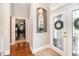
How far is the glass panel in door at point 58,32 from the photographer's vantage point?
1781mm

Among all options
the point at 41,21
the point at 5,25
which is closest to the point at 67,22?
the point at 41,21

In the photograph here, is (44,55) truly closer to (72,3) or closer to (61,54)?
(61,54)

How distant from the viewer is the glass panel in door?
1781 millimetres

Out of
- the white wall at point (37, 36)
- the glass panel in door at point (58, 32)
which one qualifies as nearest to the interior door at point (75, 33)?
the glass panel in door at point (58, 32)

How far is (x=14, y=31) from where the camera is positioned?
1.75 metres

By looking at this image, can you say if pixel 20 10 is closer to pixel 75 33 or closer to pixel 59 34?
pixel 59 34

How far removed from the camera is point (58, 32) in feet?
5.91

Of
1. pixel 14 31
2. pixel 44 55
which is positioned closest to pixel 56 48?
pixel 44 55

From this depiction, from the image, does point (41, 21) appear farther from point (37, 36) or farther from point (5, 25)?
point (5, 25)

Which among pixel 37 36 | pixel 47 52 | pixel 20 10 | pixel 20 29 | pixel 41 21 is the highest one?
pixel 20 10

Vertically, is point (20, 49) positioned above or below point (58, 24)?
below

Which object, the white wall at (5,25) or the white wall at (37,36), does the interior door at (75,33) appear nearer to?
the white wall at (37,36)

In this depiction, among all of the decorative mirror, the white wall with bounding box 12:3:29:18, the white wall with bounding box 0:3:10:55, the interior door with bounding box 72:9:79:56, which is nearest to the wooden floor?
the white wall with bounding box 0:3:10:55

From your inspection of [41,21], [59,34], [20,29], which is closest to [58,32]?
[59,34]
